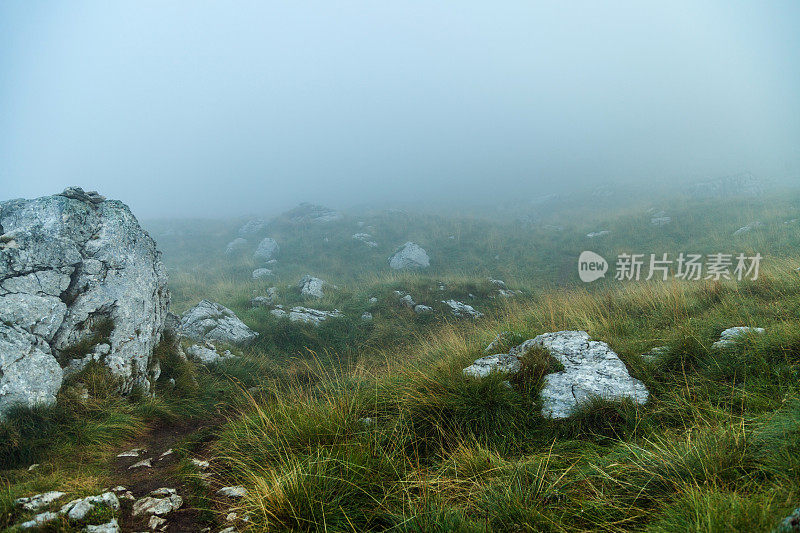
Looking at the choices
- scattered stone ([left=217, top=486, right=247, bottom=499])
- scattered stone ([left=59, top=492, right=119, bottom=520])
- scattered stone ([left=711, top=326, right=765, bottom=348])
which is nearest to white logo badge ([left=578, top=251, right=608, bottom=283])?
scattered stone ([left=711, top=326, right=765, bottom=348])

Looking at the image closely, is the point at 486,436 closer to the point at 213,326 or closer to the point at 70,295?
the point at 70,295

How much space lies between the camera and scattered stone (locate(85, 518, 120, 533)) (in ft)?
9.30

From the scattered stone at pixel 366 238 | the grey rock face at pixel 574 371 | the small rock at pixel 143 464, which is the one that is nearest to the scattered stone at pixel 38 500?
the small rock at pixel 143 464

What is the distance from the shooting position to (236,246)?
29219mm

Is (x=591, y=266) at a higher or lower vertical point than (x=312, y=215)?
lower

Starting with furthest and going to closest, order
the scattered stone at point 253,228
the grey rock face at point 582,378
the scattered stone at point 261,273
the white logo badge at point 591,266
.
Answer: the scattered stone at point 253,228 < the scattered stone at point 261,273 < the white logo badge at point 591,266 < the grey rock face at point 582,378

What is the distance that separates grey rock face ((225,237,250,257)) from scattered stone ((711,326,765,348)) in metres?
28.1

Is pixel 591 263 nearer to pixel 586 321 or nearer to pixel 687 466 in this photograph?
pixel 586 321

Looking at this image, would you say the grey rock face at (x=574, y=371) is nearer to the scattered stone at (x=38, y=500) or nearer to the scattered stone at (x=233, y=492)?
the scattered stone at (x=233, y=492)

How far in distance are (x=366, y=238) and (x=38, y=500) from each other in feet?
83.4

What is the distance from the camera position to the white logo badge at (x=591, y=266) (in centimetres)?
1691

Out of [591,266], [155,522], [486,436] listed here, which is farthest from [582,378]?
[591,266]

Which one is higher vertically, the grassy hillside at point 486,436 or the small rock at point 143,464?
the grassy hillside at point 486,436

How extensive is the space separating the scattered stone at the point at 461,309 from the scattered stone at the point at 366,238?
1421cm
